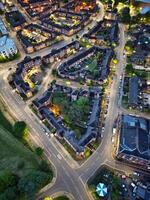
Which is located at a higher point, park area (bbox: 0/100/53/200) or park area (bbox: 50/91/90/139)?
park area (bbox: 50/91/90/139)

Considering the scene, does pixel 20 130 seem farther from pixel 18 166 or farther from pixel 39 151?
pixel 18 166

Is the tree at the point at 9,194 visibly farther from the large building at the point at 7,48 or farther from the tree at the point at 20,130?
the large building at the point at 7,48

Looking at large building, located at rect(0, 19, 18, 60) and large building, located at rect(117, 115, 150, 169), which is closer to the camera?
large building, located at rect(117, 115, 150, 169)

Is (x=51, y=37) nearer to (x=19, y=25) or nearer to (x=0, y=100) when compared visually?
(x=19, y=25)

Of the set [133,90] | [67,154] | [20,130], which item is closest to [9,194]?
[67,154]

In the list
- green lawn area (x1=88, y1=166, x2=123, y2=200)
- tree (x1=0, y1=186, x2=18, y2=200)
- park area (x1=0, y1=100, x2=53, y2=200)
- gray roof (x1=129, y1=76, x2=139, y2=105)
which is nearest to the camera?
tree (x1=0, y1=186, x2=18, y2=200)

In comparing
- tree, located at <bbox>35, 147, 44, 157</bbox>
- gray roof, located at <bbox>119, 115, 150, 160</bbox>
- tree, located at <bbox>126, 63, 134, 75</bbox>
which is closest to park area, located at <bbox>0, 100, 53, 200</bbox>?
tree, located at <bbox>35, 147, 44, 157</bbox>

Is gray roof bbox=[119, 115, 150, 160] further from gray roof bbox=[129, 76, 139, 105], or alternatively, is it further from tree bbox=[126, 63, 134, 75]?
tree bbox=[126, 63, 134, 75]
